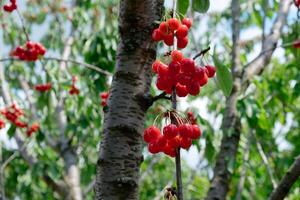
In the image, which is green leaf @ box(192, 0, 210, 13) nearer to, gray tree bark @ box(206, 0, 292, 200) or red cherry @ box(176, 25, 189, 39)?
red cherry @ box(176, 25, 189, 39)

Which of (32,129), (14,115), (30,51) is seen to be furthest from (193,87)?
(32,129)

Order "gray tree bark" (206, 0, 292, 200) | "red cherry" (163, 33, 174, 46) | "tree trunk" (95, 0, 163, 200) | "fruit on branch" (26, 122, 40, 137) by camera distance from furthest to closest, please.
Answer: "fruit on branch" (26, 122, 40, 137)
"gray tree bark" (206, 0, 292, 200)
"tree trunk" (95, 0, 163, 200)
"red cherry" (163, 33, 174, 46)

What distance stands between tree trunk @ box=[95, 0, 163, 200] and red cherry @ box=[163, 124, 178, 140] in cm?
28

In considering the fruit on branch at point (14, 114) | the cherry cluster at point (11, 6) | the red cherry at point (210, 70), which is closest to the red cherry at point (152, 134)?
the red cherry at point (210, 70)

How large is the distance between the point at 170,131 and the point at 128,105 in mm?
327

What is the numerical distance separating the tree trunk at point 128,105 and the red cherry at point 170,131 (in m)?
0.28

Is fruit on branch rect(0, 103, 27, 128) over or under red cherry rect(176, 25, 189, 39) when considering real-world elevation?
over

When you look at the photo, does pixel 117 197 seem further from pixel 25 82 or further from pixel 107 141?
pixel 25 82

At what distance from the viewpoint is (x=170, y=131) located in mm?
1181

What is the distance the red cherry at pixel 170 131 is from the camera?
1.18 metres

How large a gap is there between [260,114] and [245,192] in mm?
3141

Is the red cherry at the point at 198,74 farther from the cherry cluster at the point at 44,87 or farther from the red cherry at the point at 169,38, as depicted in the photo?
the cherry cluster at the point at 44,87

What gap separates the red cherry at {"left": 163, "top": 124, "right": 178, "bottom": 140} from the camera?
118 centimetres

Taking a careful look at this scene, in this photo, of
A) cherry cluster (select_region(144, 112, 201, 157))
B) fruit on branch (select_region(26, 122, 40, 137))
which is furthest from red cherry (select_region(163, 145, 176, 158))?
fruit on branch (select_region(26, 122, 40, 137))
